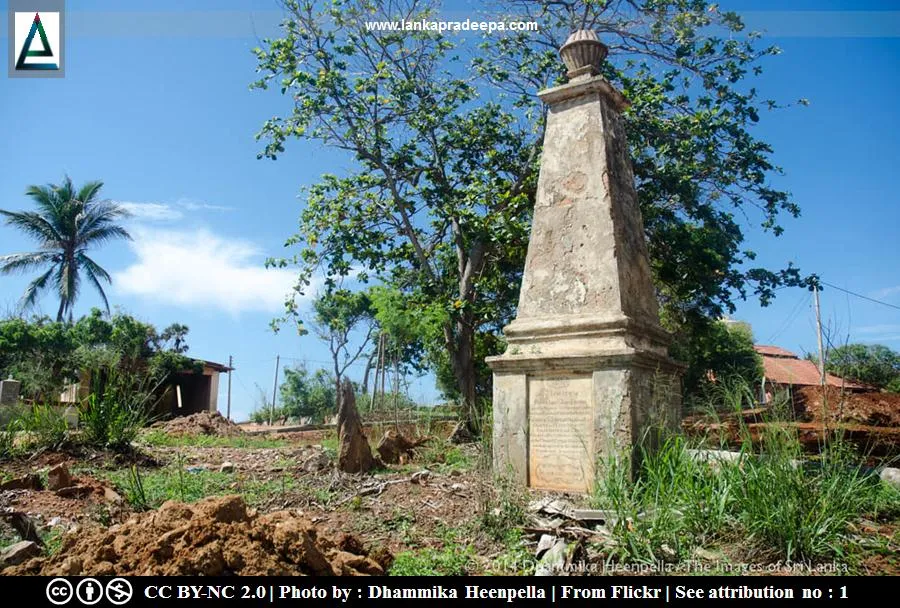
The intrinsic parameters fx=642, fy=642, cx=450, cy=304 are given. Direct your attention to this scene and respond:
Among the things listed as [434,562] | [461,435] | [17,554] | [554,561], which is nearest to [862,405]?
[461,435]

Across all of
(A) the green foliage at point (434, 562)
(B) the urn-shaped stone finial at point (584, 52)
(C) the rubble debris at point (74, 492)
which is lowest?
(A) the green foliage at point (434, 562)

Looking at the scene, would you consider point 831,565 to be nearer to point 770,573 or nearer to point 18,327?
point 770,573

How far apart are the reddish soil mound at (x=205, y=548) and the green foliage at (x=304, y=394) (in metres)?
20.6

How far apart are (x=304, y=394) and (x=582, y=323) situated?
2427 cm

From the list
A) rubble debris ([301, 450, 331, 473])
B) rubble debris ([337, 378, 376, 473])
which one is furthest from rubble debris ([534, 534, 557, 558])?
rubble debris ([301, 450, 331, 473])

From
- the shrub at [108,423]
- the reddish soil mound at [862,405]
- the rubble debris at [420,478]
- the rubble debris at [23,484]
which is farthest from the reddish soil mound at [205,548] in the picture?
the reddish soil mound at [862,405]

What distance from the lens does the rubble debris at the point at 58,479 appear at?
6199 millimetres

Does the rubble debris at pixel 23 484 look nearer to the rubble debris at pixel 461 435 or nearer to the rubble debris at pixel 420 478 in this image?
the rubble debris at pixel 420 478

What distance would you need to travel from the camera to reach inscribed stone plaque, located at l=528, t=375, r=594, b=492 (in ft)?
17.7

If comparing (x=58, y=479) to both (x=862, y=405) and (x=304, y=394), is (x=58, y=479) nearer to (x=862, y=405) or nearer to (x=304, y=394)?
(x=862, y=405)

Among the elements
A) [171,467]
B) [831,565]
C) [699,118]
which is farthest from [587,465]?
[699,118]

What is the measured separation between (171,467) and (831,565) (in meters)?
7.41

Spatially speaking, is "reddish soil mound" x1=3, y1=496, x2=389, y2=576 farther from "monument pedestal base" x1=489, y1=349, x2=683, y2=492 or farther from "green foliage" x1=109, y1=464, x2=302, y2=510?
"monument pedestal base" x1=489, y1=349, x2=683, y2=492

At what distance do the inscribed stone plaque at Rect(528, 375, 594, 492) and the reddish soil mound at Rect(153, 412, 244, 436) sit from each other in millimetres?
11137
